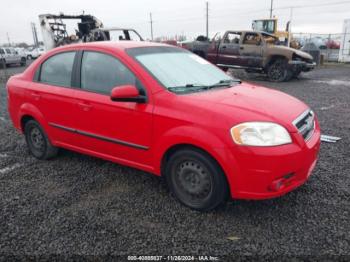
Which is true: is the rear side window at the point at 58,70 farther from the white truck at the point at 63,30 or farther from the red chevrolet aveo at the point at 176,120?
the white truck at the point at 63,30

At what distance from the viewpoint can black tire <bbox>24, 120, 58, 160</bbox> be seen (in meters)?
4.61

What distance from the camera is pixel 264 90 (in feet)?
12.5

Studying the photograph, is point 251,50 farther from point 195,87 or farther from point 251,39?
point 195,87

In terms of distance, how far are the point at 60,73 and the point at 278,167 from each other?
9.61ft

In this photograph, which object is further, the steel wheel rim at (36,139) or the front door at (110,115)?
the steel wheel rim at (36,139)

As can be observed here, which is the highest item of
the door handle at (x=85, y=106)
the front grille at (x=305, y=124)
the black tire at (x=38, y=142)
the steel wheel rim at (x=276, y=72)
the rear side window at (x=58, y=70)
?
the rear side window at (x=58, y=70)

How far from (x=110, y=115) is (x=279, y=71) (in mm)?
10474

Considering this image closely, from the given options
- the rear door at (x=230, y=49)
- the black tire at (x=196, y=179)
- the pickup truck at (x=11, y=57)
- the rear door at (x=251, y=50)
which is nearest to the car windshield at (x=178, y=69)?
the black tire at (x=196, y=179)

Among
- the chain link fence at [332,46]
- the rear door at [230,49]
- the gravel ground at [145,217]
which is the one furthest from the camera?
the chain link fence at [332,46]

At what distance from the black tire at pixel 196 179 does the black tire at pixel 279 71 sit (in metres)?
10.4

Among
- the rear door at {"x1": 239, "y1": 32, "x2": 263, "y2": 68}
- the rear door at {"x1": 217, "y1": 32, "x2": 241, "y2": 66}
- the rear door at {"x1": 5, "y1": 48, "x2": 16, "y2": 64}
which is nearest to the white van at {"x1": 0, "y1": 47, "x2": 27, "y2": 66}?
the rear door at {"x1": 5, "y1": 48, "x2": 16, "y2": 64}

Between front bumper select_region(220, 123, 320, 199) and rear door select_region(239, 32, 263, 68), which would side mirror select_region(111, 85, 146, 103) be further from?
rear door select_region(239, 32, 263, 68)

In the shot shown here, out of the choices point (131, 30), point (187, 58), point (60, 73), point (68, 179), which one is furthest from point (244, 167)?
point (131, 30)

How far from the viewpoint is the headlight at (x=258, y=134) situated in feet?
9.30
